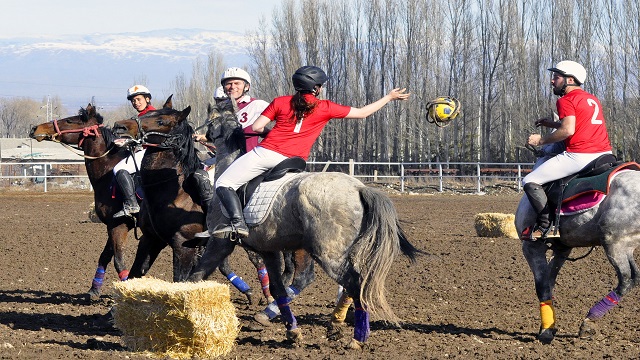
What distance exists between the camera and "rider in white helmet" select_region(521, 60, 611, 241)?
26.5 feet

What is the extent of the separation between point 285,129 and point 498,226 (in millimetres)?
9876

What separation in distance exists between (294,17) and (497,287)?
42.6 m

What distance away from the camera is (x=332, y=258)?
723 cm

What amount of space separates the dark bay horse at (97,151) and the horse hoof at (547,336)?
15.9ft

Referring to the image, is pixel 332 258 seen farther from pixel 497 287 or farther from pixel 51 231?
pixel 51 231

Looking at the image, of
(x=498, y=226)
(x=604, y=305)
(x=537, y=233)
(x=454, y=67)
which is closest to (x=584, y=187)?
(x=537, y=233)

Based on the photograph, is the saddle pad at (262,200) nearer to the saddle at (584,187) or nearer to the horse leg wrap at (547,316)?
the saddle at (584,187)

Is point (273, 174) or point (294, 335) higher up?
point (273, 174)

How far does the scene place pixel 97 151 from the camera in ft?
34.0

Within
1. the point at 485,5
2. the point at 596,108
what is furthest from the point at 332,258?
the point at 485,5

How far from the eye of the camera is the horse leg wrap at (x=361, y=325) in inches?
288

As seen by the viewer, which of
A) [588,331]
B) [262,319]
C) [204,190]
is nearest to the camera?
[588,331]

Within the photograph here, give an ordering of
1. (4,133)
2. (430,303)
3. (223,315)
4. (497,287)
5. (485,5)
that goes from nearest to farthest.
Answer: (223,315) → (430,303) → (497,287) → (485,5) → (4,133)

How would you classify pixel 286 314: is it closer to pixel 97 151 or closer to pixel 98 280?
pixel 98 280
